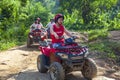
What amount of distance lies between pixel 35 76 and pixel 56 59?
1.11m

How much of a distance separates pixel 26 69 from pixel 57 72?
2747 millimetres

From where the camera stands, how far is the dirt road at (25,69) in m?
8.69

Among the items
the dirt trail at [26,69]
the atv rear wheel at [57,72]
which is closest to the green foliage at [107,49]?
the dirt trail at [26,69]

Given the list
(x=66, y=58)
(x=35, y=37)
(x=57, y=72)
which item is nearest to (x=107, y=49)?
(x=35, y=37)

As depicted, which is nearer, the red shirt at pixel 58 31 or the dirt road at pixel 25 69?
the red shirt at pixel 58 31

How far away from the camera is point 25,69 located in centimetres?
1022

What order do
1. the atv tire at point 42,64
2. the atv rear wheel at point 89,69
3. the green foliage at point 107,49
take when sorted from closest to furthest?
the atv rear wheel at point 89,69, the atv tire at point 42,64, the green foliage at point 107,49

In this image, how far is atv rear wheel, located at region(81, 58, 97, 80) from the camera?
786cm

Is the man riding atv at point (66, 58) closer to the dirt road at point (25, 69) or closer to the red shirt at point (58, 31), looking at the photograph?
the red shirt at point (58, 31)

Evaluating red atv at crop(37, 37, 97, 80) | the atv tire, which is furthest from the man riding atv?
the atv tire

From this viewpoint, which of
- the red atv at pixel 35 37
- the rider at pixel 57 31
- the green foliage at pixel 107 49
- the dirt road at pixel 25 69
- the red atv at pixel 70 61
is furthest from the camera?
the red atv at pixel 35 37

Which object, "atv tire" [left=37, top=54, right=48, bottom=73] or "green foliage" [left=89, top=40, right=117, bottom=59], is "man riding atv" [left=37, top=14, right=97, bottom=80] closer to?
"atv tire" [left=37, top=54, right=48, bottom=73]

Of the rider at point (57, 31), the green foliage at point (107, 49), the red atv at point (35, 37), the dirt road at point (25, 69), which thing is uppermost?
the rider at point (57, 31)

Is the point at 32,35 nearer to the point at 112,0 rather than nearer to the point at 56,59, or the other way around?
the point at 56,59
